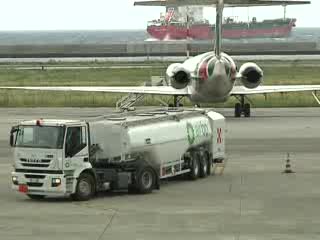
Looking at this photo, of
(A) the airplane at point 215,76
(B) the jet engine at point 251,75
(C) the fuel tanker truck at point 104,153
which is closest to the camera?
(C) the fuel tanker truck at point 104,153

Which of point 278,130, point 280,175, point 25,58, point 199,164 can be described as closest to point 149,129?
point 199,164

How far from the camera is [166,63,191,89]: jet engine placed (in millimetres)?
47375

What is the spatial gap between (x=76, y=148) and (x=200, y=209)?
3511 millimetres

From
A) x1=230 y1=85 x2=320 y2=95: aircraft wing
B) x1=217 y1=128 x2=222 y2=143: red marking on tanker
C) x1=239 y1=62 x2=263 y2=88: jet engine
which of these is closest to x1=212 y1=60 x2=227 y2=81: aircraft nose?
x1=239 y1=62 x2=263 y2=88: jet engine

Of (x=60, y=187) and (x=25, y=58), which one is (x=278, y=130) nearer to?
(x=60, y=187)

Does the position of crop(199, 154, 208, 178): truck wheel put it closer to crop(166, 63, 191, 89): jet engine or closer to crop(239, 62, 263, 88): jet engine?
crop(166, 63, 191, 89): jet engine

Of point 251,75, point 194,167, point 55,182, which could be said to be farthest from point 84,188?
point 251,75

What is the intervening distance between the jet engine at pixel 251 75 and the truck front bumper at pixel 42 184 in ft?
87.0

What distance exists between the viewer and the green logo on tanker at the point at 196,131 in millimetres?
26367

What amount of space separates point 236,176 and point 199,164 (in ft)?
4.12

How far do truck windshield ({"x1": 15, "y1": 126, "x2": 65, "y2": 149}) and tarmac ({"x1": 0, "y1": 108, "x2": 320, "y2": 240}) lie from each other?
1442 millimetres

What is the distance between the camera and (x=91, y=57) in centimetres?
16075

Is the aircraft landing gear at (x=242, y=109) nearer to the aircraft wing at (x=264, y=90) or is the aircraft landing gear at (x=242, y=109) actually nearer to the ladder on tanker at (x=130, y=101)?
the aircraft wing at (x=264, y=90)

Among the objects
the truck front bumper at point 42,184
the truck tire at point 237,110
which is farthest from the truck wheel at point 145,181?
the truck tire at point 237,110
